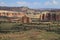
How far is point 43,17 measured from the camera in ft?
153

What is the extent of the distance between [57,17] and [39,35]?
25.0m

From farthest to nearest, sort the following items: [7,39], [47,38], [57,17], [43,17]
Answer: [43,17]
[57,17]
[47,38]
[7,39]

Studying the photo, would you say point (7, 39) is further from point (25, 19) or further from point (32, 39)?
point (25, 19)

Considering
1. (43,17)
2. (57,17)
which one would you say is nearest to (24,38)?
(57,17)

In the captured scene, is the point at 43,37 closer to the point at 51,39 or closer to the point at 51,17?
the point at 51,39

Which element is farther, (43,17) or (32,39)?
(43,17)

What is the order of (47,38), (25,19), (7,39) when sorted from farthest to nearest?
(25,19) → (47,38) → (7,39)

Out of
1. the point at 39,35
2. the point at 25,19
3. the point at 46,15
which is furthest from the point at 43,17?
the point at 39,35

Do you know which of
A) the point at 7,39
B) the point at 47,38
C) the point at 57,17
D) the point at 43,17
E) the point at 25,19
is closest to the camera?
the point at 7,39

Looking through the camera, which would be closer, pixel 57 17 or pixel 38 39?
pixel 38 39

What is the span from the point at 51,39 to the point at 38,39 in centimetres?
113

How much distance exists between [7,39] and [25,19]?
18218 millimetres

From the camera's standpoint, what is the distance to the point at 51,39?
17.5 meters

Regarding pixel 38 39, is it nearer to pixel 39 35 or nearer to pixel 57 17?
pixel 39 35
